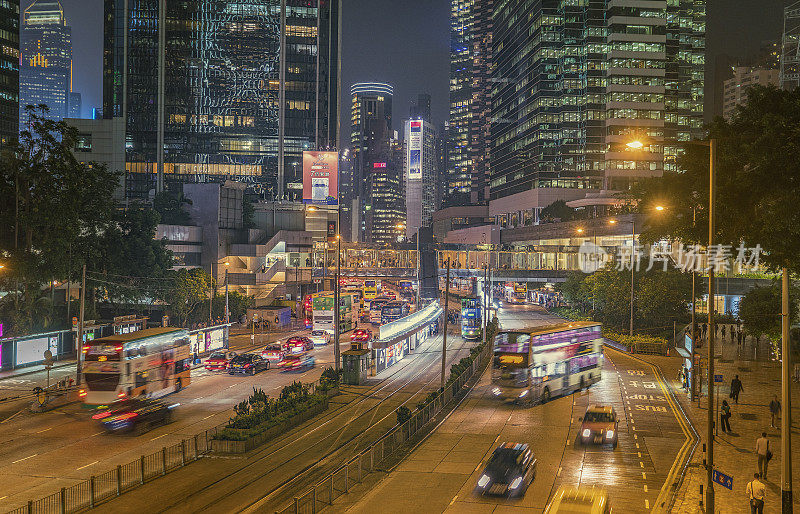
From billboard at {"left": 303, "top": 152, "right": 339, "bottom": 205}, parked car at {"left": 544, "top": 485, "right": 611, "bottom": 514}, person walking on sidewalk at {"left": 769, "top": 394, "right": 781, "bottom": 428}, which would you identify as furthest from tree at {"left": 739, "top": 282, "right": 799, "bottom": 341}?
billboard at {"left": 303, "top": 152, "right": 339, "bottom": 205}

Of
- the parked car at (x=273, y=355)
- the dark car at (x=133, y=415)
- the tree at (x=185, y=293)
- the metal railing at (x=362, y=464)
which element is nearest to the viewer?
the metal railing at (x=362, y=464)

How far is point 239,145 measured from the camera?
163 meters

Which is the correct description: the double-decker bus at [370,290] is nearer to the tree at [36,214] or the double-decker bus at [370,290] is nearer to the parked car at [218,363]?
the parked car at [218,363]

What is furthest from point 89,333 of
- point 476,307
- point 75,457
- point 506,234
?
point 506,234

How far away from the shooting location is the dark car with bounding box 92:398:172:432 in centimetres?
3297

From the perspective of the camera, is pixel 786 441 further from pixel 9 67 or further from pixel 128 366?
pixel 9 67

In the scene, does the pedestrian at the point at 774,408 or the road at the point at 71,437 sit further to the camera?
the pedestrian at the point at 774,408

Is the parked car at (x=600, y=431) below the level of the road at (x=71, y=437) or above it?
above

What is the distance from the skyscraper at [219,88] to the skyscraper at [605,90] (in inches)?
2089

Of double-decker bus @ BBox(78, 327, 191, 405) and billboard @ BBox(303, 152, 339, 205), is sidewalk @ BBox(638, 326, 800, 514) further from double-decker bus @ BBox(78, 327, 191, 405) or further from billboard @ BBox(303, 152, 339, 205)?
billboard @ BBox(303, 152, 339, 205)

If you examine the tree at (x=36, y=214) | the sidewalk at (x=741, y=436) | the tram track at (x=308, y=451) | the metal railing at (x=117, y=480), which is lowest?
the tram track at (x=308, y=451)

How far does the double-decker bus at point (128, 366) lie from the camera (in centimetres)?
3597

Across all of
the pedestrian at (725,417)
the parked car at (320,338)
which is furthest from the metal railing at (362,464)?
the parked car at (320,338)

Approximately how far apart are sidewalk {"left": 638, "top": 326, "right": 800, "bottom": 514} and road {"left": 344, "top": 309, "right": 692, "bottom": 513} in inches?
38.0
